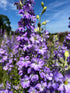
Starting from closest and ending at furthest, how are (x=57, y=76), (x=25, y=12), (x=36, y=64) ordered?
1. (x=57, y=76)
2. (x=36, y=64)
3. (x=25, y=12)

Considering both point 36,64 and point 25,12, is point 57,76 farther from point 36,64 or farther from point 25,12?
point 25,12

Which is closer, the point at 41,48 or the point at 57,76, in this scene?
the point at 57,76

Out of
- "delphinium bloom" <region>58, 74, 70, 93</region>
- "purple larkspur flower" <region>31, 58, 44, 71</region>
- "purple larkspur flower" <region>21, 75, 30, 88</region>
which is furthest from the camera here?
"purple larkspur flower" <region>21, 75, 30, 88</region>

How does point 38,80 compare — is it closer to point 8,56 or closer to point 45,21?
point 45,21

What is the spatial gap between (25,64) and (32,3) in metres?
0.84

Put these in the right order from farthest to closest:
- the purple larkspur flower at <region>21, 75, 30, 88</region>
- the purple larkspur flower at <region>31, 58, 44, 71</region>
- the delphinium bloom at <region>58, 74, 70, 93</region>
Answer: the purple larkspur flower at <region>21, 75, 30, 88</region>, the purple larkspur flower at <region>31, 58, 44, 71</region>, the delphinium bloom at <region>58, 74, 70, 93</region>

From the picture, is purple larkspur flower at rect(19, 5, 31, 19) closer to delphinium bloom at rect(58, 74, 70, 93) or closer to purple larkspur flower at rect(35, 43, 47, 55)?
purple larkspur flower at rect(35, 43, 47, 55)

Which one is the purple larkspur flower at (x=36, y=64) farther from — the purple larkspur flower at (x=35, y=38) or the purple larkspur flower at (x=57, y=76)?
the purple larkspur flower at (x=57, y=76)

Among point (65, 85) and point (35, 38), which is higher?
→ point (35, 38)

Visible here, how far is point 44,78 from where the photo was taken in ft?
5.98

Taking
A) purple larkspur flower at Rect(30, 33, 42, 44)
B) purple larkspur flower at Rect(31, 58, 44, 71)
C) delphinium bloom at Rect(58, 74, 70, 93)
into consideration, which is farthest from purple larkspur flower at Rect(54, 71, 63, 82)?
purple larkspur flower at Rect(30, 33, 42, 44)

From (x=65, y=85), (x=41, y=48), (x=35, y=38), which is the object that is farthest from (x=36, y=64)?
Result: (x=65, y=85)

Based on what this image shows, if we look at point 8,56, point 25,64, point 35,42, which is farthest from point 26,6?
point 8,56


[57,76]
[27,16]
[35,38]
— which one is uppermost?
[27,16]
